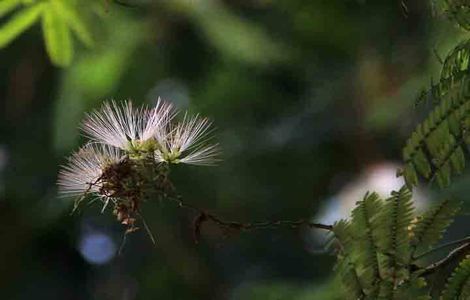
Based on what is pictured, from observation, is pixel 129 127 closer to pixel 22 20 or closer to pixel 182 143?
pixel 182 143

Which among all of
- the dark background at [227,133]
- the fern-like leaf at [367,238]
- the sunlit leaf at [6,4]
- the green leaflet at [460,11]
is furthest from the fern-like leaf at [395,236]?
the dark background at [227,133]

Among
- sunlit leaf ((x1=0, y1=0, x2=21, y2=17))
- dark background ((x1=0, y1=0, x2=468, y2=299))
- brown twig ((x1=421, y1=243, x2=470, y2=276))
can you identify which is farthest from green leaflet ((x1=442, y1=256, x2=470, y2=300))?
dark background ((x1=0, y1=0, x2=468, y2=299))

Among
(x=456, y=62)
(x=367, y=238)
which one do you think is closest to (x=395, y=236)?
(x=367, y=238)

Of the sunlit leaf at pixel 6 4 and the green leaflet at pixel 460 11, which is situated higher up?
the sunlit leaf at pixel 6 4

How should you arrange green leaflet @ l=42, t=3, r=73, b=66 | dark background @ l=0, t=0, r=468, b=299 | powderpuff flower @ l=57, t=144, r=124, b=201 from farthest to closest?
dark background @ l=0, t=0, r=468, b=299 < green leaflet @ l=42, t=3, r=73, b=66 < powderpuff flower @ l=57, t=144, r=124, b=201

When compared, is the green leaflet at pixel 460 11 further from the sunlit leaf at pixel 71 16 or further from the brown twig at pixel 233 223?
the sunlit leaf at pixel 71 16

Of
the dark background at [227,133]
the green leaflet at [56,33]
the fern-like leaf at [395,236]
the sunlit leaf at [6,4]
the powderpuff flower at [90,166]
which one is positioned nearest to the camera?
the fern-like leaf at [395,236]

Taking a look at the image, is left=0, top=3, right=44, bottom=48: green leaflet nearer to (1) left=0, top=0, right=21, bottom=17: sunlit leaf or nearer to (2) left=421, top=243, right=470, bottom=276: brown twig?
(1) left=0, top=0, right=21, bottom=17: sunlit leaf
